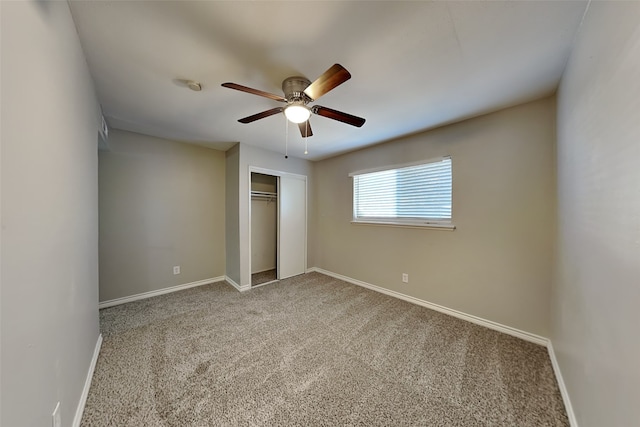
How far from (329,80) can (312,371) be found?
212cm

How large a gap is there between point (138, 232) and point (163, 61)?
2.48 metres

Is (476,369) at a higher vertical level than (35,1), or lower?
lower

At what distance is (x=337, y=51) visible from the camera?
1468mm

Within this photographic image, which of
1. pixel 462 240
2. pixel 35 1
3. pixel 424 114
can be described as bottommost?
pixel 462 240

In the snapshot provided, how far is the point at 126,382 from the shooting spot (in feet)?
5.24

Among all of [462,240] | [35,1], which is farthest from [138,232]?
[462,240]

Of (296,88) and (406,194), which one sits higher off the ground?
(296,88)

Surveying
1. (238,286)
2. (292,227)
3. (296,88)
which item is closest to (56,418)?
(296,88)

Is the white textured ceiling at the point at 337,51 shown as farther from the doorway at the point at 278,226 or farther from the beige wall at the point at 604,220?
the doorway at the point at 278,226

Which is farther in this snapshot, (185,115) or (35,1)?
(185,115)

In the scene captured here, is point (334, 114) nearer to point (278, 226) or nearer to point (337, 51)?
point (337, 51)

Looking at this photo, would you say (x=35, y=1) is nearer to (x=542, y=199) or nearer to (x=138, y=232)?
(x=138, y=232)

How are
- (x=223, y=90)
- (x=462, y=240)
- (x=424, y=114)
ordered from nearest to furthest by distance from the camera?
(x=223, y=90) → (x=424, y=114) → (x=462, y=240)

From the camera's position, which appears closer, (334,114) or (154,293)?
(334,114)
